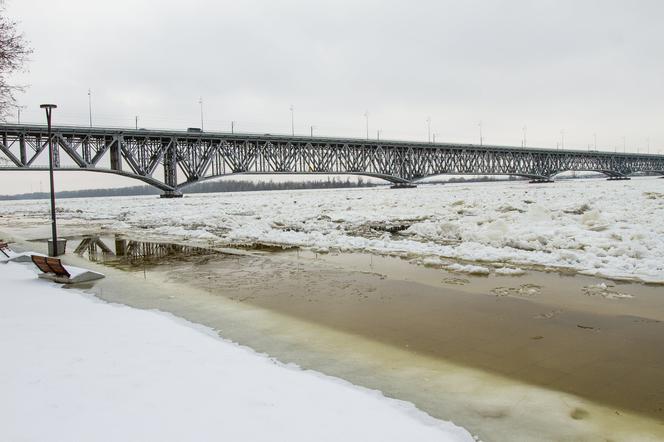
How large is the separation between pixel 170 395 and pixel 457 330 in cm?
389

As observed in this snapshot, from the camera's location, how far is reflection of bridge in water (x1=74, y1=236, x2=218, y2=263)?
13.7 m

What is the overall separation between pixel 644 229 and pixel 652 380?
10543mm

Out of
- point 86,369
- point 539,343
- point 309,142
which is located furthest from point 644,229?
point 309,142

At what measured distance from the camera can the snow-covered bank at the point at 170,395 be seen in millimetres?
3504

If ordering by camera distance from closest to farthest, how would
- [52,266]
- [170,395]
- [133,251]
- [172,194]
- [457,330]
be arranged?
[170,395] → [457,330] → [52,266] → [133,251] → [172,194]

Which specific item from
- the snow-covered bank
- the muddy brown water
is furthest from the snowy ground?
the snow-covered bank

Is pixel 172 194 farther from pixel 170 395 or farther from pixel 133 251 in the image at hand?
pixel 170 395

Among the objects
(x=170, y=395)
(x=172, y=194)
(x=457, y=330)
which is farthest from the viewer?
(x=172, y=194)

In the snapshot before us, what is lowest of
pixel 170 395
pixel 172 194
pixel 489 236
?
pixel 170 395

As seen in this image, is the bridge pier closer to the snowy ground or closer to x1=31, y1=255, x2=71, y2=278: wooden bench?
the snowy ground

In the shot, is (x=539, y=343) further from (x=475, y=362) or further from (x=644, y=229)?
(x=644, y=229)

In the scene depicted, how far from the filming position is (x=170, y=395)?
410 centimetres

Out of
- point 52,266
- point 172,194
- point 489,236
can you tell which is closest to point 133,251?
point 52,266

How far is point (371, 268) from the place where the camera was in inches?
442
